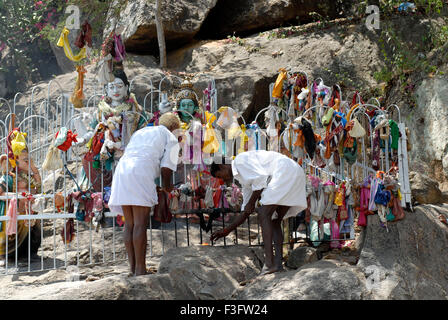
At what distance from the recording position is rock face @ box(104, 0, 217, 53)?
1325 centimetres

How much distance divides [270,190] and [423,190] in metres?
3.45

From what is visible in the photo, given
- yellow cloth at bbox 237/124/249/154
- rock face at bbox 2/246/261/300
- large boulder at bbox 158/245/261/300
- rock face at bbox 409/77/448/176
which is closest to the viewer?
rock face at bbox 2/246/261/300

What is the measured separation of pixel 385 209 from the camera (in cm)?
566

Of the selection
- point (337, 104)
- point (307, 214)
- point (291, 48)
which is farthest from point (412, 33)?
point (307, 214)

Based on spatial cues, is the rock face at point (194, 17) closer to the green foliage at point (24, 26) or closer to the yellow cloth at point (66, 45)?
the green foliage at point (24, 26)

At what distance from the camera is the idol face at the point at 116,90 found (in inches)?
267

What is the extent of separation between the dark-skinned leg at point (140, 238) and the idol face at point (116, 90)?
220cm

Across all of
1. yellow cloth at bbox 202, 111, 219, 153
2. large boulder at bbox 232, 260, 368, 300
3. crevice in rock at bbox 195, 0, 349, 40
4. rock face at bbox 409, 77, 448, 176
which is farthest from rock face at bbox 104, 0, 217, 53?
large boulder at bbox 232, 260, 368, 300

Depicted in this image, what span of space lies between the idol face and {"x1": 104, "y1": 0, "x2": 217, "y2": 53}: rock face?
6751 millimetres

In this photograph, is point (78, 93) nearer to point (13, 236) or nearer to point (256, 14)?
point (13, 236)

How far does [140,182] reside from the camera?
16.6 ft

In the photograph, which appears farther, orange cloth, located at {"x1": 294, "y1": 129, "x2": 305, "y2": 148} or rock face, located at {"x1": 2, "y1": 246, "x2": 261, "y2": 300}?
orange cloth, located at {"x1": 294, "y1": 129, "x2": 305, "y2": 148}

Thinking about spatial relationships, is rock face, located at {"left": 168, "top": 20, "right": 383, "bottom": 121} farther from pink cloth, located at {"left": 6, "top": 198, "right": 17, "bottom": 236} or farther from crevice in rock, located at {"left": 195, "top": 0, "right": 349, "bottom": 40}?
pink cloth, located at {"left": 6, "top": 198, "right": 17, "bottom": 236}

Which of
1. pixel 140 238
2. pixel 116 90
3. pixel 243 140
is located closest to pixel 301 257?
pixel 243 140
